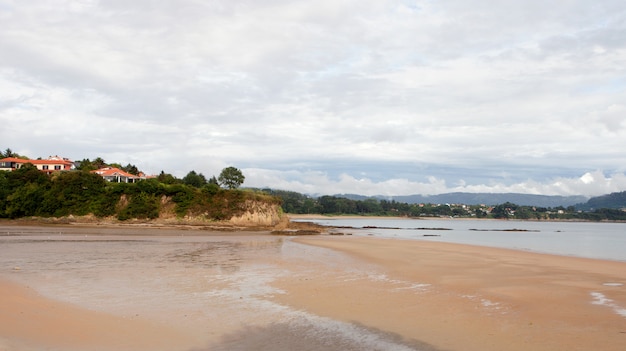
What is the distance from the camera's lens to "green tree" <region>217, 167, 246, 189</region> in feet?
275

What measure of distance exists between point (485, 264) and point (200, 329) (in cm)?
1874

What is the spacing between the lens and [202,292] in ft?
44.1

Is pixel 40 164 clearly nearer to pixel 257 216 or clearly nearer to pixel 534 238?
pixel 257 216

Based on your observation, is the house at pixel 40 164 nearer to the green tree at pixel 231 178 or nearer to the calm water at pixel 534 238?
the green tree at pixel 231 178

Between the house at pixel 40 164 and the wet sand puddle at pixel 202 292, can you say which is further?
the house at pixel 40 164

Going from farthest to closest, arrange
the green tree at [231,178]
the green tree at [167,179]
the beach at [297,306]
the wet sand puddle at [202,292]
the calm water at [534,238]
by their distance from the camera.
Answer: the green tree at [231,178]
the green tree at [167,179]
the calm water at [534,238]
the wet sand puddle at [202,292]
the beach at [297,306]

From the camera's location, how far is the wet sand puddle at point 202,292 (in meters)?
8.79

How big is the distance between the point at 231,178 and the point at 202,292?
71.8m

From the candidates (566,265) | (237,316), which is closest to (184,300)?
(237,316)

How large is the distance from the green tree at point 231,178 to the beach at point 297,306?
62.9m

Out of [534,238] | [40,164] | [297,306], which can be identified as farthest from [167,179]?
[297,306]

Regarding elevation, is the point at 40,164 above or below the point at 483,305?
above

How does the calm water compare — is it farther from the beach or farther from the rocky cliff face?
the beach

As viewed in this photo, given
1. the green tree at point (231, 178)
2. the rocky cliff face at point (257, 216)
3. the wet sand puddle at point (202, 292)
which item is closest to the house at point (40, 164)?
the green tree at point (231, 178)
